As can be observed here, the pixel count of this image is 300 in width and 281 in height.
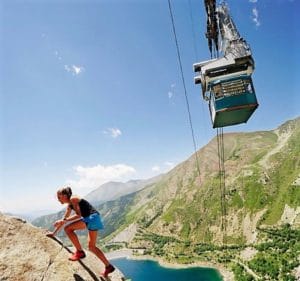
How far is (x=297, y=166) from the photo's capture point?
610ft

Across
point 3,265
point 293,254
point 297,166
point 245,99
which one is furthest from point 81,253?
point 297,166

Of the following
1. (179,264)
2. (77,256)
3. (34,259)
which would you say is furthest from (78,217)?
(179,264)

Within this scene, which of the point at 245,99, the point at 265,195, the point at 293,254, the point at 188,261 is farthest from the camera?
the point at 265,195

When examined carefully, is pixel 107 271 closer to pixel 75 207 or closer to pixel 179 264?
pixel 75 207

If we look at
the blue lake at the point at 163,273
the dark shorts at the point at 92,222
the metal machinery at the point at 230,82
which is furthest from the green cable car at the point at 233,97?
the blue lake at the point at 163,273

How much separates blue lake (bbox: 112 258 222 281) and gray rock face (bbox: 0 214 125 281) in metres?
126

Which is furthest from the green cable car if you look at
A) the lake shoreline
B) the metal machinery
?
the lake shoreline

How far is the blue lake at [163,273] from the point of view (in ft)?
419

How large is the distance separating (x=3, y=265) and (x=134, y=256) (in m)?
194

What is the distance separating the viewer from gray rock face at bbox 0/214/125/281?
678 cm

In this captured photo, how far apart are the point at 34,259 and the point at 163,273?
5826 inches

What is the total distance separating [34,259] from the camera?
23.6 ft

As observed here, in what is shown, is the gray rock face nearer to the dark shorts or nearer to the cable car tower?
the dark shorts

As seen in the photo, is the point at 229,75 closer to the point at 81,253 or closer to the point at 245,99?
the point at 245,99
